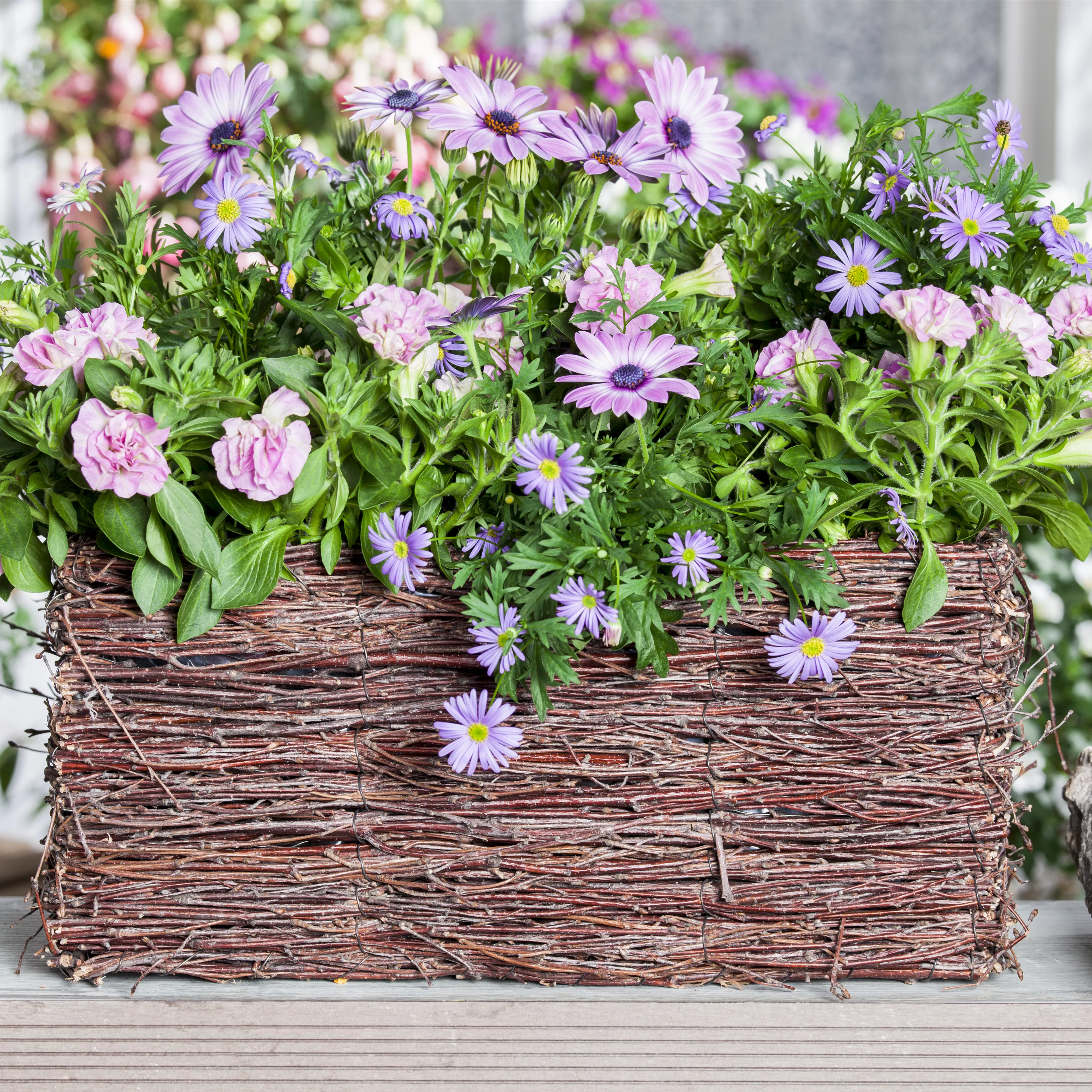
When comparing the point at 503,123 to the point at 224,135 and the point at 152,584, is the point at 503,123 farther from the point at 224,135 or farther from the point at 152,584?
the point at 152,584

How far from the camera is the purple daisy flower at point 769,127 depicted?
634 mm

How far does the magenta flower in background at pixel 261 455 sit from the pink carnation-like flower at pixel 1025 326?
387 mm

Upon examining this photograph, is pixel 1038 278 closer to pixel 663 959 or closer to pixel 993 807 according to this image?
pixel 993 807

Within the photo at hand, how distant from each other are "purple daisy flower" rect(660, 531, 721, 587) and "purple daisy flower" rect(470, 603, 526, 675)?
86 millimetres

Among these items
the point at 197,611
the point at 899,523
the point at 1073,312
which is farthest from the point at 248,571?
the point at 1073,312

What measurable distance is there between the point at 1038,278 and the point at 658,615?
1.09 feet

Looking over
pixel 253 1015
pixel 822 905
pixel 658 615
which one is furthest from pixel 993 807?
pixel 253 1015

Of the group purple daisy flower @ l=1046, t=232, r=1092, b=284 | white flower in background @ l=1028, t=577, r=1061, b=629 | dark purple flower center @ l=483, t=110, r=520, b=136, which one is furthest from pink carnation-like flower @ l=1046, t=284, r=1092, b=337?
white flower in background @ l=1028, t=577, r=1061, b=629

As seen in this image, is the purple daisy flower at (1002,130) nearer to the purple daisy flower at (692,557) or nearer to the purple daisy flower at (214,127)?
the purple daisy flower at (692,557)

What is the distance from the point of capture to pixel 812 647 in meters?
0.53

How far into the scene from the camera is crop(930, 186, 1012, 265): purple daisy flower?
549 mm

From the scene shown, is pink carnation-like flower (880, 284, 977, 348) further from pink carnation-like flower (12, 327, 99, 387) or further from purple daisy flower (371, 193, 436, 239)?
pink carnation-like flower (12, 327, 99, 387)

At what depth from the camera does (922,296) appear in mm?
541

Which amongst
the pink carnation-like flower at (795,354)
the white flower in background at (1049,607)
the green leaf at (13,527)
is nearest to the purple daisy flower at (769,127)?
the pink carnation-like flower at (795,354)
